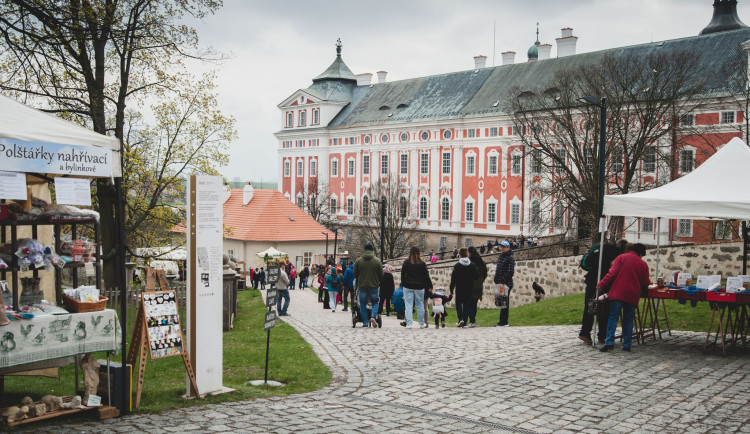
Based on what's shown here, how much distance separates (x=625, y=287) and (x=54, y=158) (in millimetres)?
7922

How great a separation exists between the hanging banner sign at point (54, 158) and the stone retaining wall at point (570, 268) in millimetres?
19160

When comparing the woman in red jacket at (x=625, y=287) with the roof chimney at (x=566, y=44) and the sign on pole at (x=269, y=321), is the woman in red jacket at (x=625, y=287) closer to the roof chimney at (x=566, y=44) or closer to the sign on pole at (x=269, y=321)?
the sign on pole at (x=269, y=321)

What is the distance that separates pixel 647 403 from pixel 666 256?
16760 mm

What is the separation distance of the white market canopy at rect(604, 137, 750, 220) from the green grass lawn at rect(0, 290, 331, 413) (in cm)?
551

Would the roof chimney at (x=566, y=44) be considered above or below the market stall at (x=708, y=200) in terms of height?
above

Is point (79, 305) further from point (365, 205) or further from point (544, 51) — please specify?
point (365, 205)

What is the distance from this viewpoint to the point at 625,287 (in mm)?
10898

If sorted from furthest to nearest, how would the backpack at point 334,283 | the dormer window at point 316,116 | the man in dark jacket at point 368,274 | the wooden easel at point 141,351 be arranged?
the dormer window at point 316,116, the backpack at point 334,283, the man in dark jacket at point 368,274, the wooden easel at point 141,351

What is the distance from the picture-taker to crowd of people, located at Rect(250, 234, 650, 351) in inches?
432

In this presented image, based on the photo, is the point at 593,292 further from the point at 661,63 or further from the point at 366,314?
the point at 661,63

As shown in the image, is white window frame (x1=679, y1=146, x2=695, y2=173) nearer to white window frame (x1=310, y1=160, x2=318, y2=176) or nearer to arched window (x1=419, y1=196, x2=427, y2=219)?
arched window (x1=419, y1=196, x2=427, y2=219)

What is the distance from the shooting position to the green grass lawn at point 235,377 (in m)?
8.04

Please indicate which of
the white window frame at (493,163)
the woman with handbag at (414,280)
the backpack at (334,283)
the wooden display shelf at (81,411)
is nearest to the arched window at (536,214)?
the white window frame at (493,163)

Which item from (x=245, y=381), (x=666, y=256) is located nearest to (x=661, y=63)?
(x=666, y=256)
